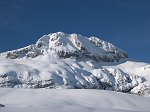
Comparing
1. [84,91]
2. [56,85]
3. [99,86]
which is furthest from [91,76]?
[84,91]

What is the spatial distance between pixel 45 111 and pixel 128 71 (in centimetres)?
14927

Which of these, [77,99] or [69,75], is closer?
[77,99]

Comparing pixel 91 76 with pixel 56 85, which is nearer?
pixel 56 85

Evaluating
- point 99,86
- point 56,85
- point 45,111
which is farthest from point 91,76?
point 45,111

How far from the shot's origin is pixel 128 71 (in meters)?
194

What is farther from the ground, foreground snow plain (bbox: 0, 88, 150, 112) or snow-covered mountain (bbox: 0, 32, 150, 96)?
snow-covered mountain (bbox: 0, 32, 150, 96)

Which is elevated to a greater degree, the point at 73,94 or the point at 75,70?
Answer: the point at 75,70

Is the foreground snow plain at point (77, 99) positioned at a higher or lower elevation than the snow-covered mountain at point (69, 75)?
lower

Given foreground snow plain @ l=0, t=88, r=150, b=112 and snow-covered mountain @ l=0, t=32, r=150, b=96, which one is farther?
snow-covered mountain @ l=0, t=32, r=150, b=96

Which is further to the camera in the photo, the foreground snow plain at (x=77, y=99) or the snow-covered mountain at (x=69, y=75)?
the snow-covered mountain at (x=69, y=75)

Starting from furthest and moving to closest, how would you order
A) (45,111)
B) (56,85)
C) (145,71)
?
1. (145,71)
2. (56,85)
3. (45,111)

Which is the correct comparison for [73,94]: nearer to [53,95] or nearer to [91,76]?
[53,95]

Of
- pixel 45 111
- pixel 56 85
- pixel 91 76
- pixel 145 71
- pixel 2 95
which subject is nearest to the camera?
pixel 45 111

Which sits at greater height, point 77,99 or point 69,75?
point 69,75
